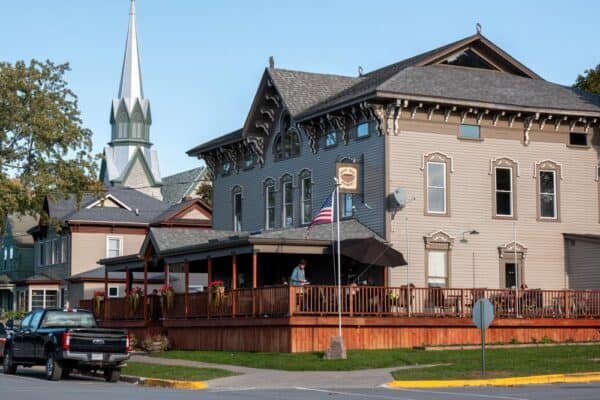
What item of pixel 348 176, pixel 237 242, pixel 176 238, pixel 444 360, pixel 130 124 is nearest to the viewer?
pixel 444 360

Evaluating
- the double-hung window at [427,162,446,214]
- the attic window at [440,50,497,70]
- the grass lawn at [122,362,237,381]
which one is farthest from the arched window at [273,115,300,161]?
the grass lawn at [122,362,237,381]

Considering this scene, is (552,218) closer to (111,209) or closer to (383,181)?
(383,181)

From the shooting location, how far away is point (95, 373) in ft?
103

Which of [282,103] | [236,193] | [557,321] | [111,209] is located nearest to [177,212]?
[111,209]

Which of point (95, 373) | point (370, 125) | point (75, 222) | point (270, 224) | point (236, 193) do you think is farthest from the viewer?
point (75, 222)

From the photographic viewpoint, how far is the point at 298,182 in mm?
44062

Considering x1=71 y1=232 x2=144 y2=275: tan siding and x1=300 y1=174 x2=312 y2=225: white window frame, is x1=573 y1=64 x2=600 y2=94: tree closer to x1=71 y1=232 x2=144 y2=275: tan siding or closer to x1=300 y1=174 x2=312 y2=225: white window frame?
x1=300 y1=174 x2=312 y2=225: white window frame

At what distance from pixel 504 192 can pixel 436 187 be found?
2818 mm

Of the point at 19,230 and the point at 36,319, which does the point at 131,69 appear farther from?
the point at 36,319

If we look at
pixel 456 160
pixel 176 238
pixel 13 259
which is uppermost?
pixel 456 160

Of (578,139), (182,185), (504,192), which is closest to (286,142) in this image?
(504,192)

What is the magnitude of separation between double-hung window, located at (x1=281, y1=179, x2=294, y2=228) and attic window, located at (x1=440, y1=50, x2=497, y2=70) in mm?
7664

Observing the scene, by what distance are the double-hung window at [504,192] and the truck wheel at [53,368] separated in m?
18.3

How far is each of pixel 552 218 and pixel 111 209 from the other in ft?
121
